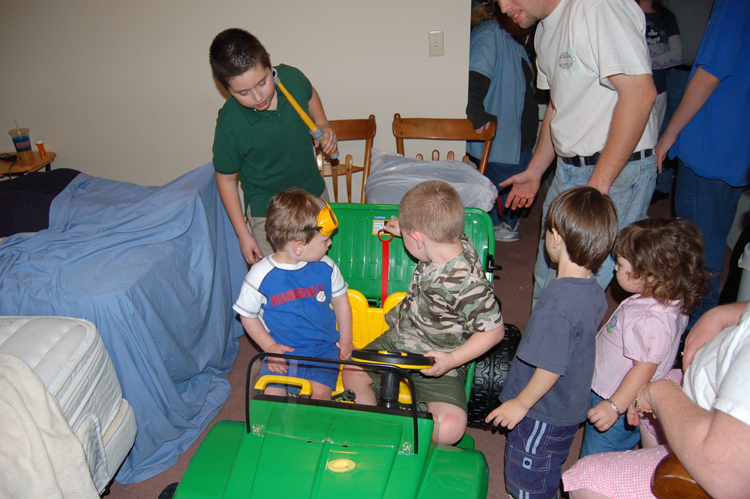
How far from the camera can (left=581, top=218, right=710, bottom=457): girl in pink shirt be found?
1.46 m

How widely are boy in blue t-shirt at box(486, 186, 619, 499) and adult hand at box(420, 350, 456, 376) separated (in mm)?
212

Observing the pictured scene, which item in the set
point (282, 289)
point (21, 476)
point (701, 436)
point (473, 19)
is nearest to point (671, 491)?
point (701, 436)

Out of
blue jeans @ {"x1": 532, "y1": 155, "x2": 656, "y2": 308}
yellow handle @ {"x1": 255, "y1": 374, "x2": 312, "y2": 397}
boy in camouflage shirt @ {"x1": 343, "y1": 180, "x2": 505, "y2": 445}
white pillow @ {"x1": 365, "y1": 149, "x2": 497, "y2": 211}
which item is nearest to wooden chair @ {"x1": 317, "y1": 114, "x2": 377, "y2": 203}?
white pillow @ {"x1": 365, "y1": 149, "x2": 497, "y2": 211}

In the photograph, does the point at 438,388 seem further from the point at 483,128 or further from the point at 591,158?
the point at 483,128

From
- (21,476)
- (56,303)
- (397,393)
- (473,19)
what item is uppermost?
(473,19)

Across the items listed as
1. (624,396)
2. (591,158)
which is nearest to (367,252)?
(591,158)

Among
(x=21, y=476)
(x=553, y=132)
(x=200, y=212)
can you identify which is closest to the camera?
(x=21, y=476)

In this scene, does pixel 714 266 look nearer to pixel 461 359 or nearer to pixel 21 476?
pixel 461 359

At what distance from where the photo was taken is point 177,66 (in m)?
3.34

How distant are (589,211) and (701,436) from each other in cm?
67

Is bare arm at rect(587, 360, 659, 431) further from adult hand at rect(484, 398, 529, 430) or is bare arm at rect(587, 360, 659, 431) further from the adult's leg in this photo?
the adult's leg

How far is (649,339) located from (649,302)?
123mm

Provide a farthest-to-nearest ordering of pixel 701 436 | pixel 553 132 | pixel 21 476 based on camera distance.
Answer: pixel 553 132
pixel 21 476
pixel 701 436

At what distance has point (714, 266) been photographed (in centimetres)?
232
